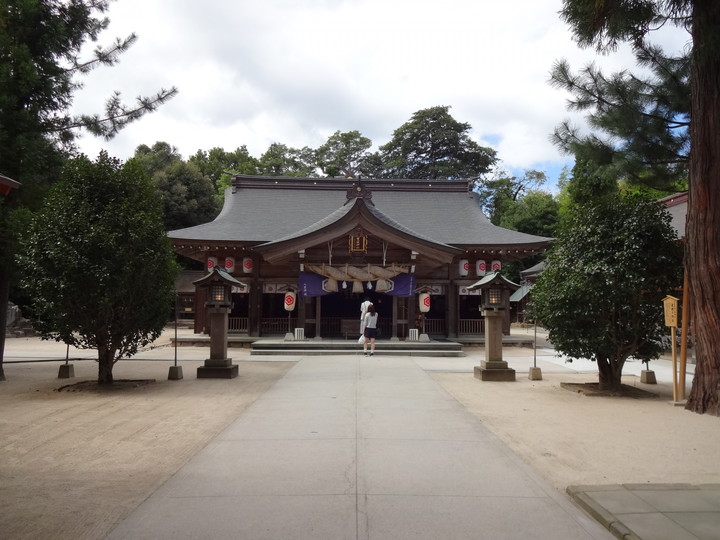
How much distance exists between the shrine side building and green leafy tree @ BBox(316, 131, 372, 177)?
72.0 feet

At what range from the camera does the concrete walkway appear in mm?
3596

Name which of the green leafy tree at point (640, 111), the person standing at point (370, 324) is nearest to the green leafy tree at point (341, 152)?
the person standing at point (370, 324)

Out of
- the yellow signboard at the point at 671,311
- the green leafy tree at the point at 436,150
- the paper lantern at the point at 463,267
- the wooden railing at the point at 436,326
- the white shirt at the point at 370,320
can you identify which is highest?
the green leafy tree at the point at 436,150

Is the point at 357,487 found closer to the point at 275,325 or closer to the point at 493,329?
the point at 493,329

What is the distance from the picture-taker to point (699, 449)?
19.2 feet

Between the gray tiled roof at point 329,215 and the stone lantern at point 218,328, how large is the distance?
28.2 ft

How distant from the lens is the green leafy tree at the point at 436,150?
44594 mm

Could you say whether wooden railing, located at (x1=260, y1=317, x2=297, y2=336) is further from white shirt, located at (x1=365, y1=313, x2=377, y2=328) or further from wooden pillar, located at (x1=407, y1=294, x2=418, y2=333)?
white shirt, located at (x1=365, y1=313, x2=377, y2=328)

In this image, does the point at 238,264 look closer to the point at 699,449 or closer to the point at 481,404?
the point at 481,404

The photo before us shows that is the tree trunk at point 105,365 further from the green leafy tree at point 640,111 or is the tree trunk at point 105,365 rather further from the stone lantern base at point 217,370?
the green leafy tree at point 640,111

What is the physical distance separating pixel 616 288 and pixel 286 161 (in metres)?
44.2

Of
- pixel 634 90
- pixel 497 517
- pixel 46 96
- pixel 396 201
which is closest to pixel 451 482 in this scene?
pixel 497 517

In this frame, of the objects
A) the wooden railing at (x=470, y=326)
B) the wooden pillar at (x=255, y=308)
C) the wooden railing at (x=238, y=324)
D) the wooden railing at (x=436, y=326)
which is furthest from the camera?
the wooden railing at (x=436, y=326)

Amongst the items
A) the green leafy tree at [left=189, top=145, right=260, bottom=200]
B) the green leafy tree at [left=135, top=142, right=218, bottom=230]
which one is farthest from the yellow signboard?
the green leafy tree at [left=189, top=145, right=260, bottom=200]
